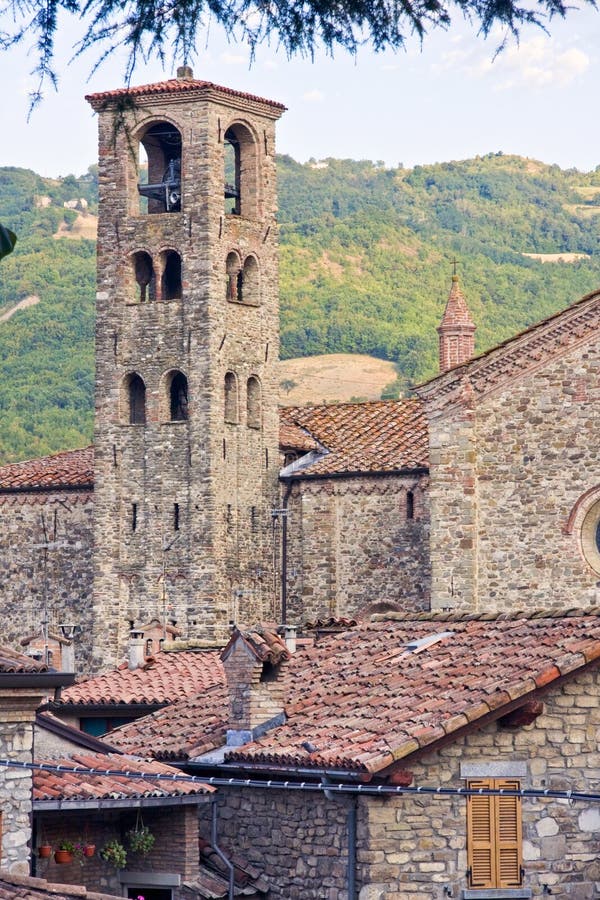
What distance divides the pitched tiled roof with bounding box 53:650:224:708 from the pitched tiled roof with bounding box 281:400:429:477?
40.4ft

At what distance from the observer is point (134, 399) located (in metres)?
43.2

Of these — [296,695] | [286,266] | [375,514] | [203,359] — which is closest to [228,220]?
[203,359]

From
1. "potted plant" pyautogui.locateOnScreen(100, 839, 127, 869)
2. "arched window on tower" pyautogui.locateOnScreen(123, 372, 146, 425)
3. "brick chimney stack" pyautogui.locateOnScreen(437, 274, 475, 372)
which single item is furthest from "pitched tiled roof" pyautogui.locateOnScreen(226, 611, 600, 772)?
"brick chimney stack" pyautogui.locateOnScreen(437, 274, 475, 372)

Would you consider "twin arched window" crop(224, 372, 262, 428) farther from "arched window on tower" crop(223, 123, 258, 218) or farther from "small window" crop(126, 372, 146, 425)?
"arched window on tower" crop(223, 123, 258, 218)

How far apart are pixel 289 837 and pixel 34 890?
3.72 meters

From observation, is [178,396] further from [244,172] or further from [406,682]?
[406,682]

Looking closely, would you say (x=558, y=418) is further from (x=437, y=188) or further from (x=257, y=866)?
(x=437, y=188)

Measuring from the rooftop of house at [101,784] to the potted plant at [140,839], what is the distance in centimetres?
48

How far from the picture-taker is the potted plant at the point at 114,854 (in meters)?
18.7

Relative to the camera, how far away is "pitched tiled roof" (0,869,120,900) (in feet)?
49.9

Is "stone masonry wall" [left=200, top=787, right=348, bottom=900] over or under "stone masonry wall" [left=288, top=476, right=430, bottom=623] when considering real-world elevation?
under

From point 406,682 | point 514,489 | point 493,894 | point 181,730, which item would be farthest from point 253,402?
point 493,894

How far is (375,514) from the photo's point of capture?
4072 centimetres

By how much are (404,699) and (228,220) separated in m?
24.9
